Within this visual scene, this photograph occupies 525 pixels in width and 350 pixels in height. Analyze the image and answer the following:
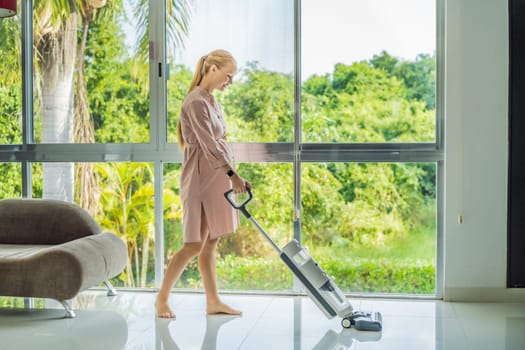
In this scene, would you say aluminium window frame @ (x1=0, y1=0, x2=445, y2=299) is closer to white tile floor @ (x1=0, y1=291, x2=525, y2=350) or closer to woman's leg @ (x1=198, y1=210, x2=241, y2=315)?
white tile floor @ (x1=0, y1=291, x2=525, y2=350)

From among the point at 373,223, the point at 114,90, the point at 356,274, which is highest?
the point at 114,90

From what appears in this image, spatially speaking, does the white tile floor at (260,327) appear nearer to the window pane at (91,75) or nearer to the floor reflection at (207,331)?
the floor reflection at (207,331)

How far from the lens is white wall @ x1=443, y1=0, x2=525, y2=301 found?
16.4 ft

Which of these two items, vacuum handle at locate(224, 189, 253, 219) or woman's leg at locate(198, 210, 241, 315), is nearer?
vacuum handle at locate(224, 189, 253, 219)

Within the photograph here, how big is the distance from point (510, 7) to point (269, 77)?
1.73 meters

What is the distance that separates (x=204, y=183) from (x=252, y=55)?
1184 millimetres

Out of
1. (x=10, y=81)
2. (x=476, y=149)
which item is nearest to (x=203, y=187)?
(x=476, y=149)

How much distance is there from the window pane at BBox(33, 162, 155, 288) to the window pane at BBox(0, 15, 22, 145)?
636 mm

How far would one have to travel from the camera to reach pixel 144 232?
18.2 ft

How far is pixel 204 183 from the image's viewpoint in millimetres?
4613

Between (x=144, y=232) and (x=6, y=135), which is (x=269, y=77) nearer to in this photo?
(x=144, y=232)

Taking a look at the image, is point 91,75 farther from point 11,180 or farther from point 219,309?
point 219,309

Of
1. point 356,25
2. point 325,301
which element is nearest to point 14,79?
point 356,25

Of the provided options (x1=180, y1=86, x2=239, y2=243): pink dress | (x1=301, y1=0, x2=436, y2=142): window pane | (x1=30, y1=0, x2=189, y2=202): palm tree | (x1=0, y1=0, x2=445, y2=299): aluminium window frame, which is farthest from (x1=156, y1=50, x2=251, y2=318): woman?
(x1=30, y1=0, x2=189, y2=202): palm tree
